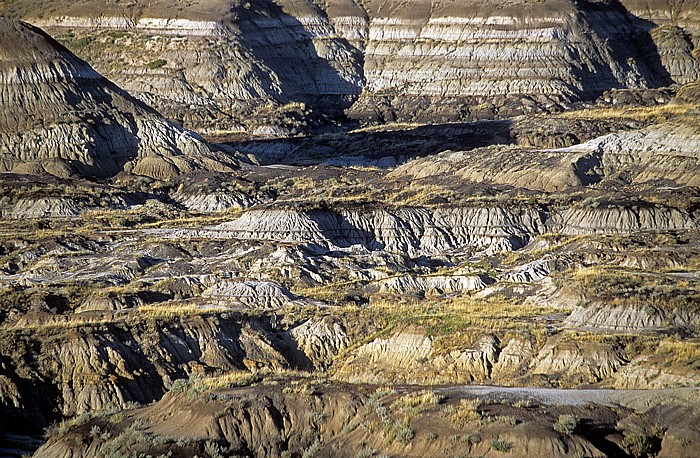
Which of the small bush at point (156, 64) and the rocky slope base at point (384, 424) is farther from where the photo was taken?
the small bush at point (156, 64)

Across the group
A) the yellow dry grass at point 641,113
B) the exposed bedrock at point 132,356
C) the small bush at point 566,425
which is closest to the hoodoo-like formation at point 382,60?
the yellow dry grass at point 641,113

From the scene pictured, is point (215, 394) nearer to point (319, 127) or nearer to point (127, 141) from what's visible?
point (127, 141)

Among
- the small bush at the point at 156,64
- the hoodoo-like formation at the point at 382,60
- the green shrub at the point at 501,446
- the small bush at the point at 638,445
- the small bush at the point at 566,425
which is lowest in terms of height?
the small bush at the point at 638,445

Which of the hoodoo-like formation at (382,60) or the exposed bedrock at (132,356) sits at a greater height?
the hoodoo-like formation at (382,60)

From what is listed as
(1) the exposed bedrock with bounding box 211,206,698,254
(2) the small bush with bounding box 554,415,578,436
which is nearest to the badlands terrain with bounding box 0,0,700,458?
(2) the small bush with bounding box 554,415,578,436

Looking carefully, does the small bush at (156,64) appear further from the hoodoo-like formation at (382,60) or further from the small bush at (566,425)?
the small bush at (566,425)

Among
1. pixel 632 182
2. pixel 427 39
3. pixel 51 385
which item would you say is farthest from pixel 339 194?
pixel 427 39
